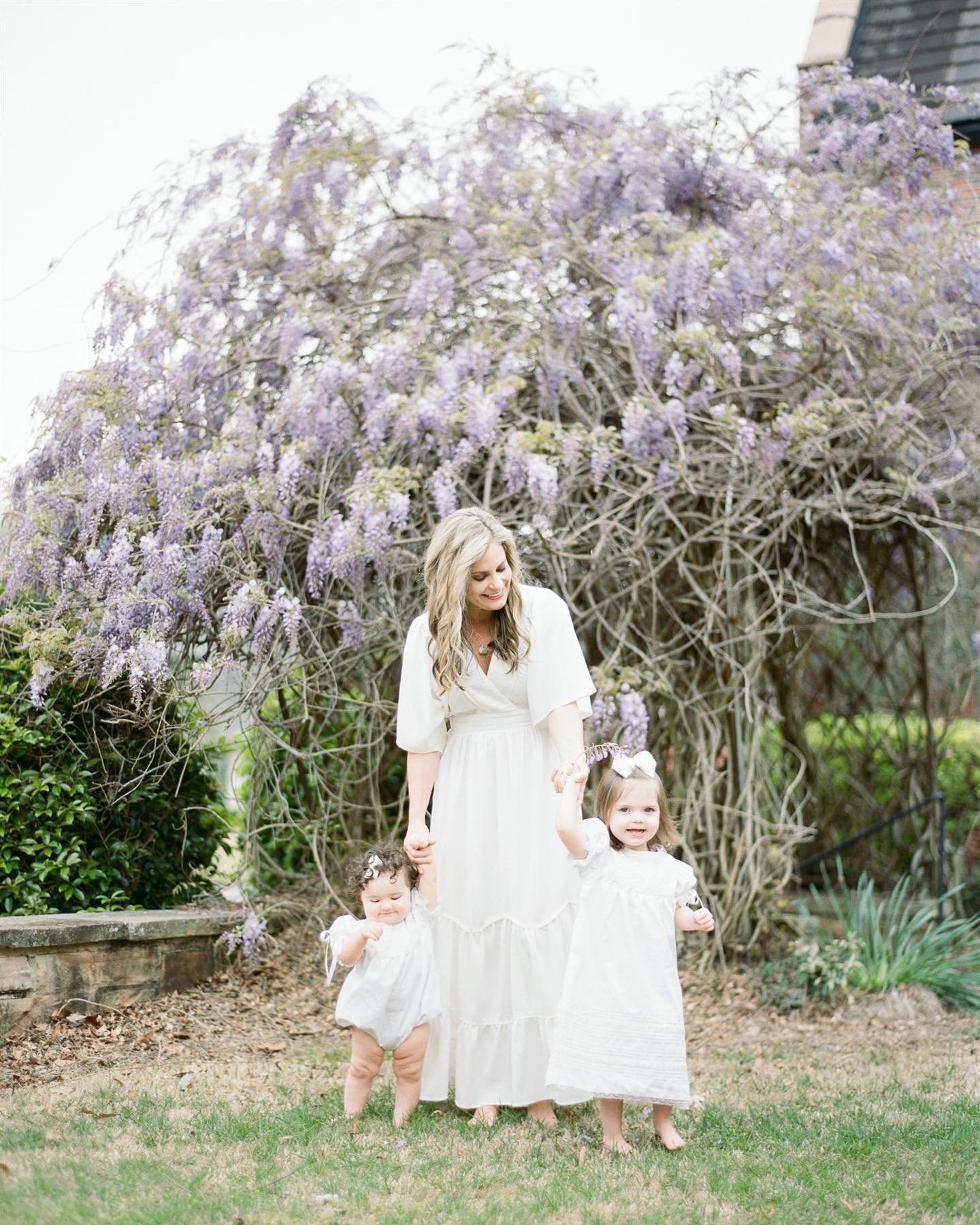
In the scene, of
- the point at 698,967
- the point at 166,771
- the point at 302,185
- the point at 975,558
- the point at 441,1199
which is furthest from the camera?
the point at 975,558

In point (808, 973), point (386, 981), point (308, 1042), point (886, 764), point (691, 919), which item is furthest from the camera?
point (886, 764)

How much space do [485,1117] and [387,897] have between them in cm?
61

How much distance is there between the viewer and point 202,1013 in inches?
166

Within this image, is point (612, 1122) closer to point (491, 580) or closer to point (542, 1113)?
point (542, 1113)

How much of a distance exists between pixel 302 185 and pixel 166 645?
2191mm

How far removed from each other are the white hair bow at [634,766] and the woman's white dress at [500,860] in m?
0.25

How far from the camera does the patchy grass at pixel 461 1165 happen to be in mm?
2469

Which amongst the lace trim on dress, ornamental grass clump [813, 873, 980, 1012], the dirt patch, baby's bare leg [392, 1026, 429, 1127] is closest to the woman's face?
the lace trim on dress

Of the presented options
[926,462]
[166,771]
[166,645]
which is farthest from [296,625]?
[926,462]

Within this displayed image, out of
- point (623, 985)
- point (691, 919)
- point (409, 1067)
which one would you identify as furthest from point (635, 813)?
point (409, 1067)

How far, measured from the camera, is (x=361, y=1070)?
3.16 metres

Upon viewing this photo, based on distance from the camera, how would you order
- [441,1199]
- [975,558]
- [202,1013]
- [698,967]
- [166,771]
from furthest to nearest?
[975,558], [698,967], [166,771], [202,1013], [441,1199]

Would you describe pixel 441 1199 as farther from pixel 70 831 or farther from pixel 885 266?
pixel 885 266

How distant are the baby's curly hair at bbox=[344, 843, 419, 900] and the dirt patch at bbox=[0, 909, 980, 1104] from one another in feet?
2.40
